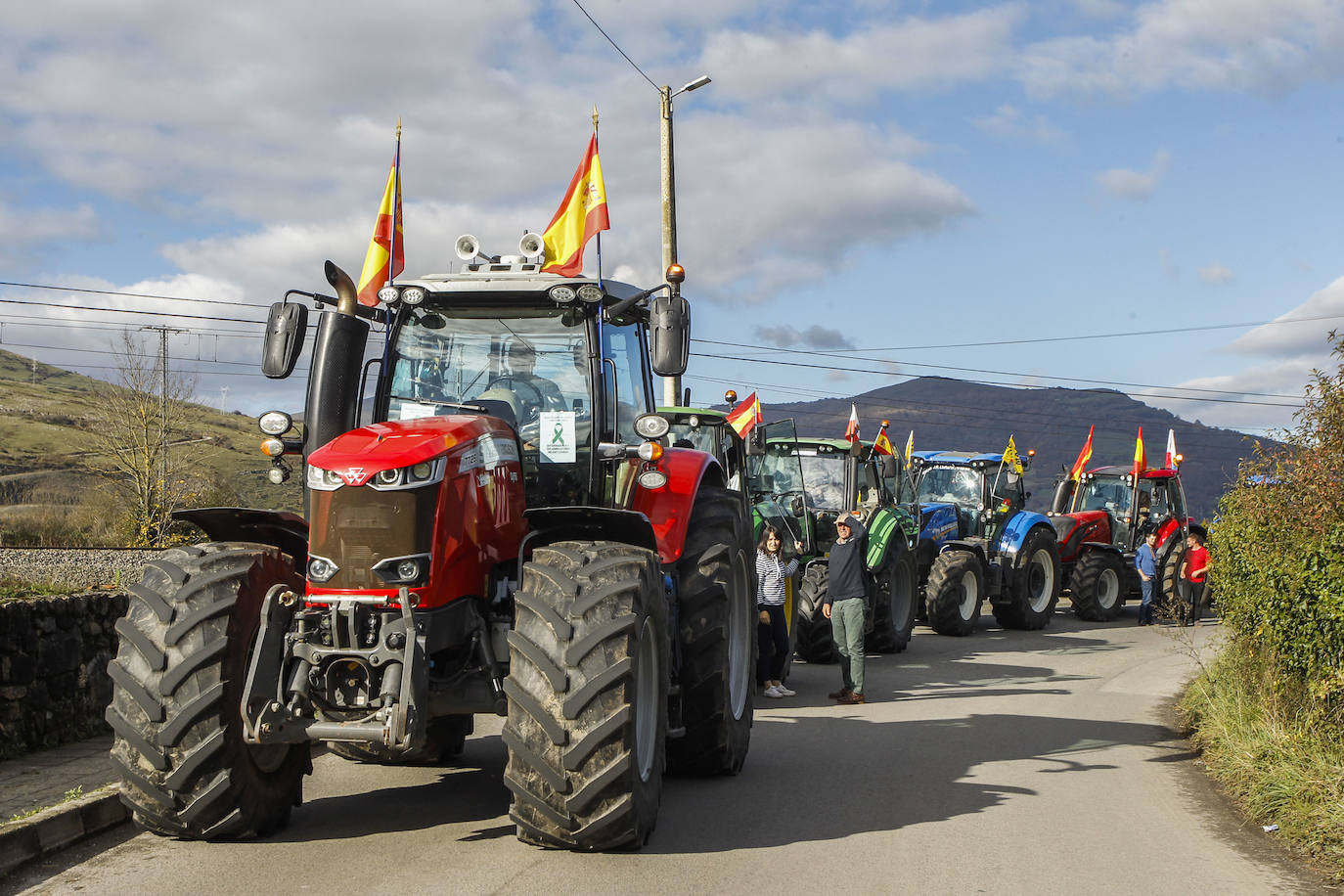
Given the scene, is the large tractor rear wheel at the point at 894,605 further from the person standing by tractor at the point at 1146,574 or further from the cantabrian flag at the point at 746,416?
the person standing by tractor at the point at 1146,574

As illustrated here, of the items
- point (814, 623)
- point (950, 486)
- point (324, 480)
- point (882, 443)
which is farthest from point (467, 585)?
point (950, 486)

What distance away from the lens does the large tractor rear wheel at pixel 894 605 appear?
15945 mm

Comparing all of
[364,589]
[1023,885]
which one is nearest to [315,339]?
[364,589]

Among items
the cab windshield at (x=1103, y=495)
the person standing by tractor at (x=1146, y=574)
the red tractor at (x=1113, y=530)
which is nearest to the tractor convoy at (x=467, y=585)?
the person standing by tractor at (x=1146, y=574)

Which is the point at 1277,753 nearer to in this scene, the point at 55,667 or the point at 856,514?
the point at 55,667

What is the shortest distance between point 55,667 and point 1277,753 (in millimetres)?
8196

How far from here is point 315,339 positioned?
668 cm

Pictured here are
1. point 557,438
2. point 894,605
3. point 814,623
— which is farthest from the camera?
point 894,605

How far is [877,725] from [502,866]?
5472 millimetres

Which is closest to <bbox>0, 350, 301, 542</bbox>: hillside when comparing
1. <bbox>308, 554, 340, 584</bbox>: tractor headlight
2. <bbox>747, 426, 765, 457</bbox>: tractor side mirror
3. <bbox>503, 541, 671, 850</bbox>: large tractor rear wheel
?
<bbox>747, 426, 765, 457</bbox>: tractor side mirror

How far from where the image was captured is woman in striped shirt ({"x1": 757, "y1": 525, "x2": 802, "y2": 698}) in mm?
12484

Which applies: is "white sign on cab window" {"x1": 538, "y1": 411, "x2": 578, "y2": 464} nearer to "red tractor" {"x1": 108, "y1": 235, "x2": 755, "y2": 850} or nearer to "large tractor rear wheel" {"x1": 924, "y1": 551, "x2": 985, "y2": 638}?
"red tractor" {"x1": 108, "y1": 235, "x2": 755, "y2": 850}

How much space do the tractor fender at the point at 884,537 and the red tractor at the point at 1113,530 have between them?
6.62m

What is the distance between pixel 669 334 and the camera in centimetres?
689
